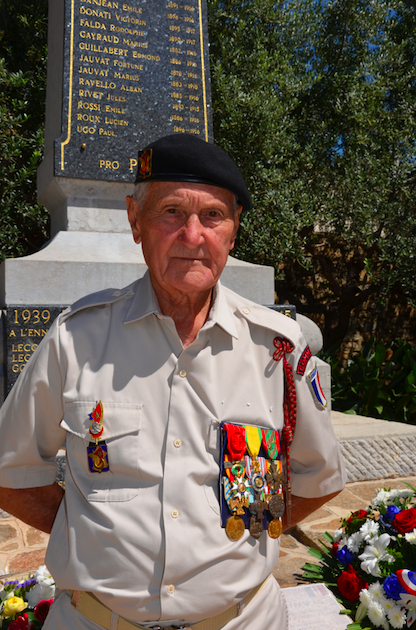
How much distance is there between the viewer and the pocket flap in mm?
1306

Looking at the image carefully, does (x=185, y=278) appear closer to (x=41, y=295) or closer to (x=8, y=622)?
(x=8, y=622)

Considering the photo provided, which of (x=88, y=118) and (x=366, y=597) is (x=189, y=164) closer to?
(x=366, y=597)

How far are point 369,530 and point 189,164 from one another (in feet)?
6.73

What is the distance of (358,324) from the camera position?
10.9m

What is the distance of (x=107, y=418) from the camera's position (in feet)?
4.33

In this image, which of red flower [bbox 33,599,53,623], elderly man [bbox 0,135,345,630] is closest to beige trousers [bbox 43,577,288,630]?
elderly man [bbox 0,135,345,630]

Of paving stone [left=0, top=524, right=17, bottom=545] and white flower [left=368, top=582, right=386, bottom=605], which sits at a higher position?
white flower [left=368, top=582, right=386, bottom=605]

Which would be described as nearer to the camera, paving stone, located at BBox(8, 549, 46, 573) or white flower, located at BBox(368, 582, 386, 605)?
white flower, located at BBox(368, 582, 386, 605)

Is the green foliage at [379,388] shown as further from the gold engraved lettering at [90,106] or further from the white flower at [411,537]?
the gold engraved lettering at [90,106]

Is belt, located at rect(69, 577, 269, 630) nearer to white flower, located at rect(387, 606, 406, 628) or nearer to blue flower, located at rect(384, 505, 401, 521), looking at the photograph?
white flower, located at rect(387, 606, 406, 628)

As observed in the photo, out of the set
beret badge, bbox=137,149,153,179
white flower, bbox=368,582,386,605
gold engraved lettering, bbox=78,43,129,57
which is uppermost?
gold engraved lettering, bbox=78,43,129,57

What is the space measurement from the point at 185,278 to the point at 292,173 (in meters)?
7.26

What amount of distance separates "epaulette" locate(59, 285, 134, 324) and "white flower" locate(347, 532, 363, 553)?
6.05 ft

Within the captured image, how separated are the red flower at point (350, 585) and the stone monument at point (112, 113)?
240 cm
